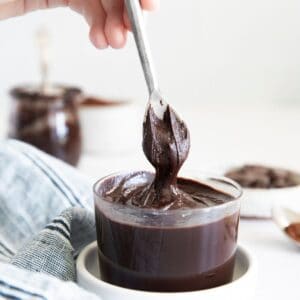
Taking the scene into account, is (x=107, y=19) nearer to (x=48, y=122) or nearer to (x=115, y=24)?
(x=115, y=24)

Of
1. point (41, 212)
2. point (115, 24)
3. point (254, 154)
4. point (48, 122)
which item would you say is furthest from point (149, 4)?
point (254, 154)

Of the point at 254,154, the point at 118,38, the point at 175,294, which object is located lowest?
the point at 254,154

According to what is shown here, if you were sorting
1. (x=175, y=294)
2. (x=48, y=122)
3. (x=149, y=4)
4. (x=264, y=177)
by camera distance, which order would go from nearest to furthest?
(x=175, y=294), (x=149, y=4), (x=264, y=177), (x=48, y=122)

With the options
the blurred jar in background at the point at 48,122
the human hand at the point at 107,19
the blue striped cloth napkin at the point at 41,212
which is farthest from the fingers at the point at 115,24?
the blurred jar in background at the point at 48,122

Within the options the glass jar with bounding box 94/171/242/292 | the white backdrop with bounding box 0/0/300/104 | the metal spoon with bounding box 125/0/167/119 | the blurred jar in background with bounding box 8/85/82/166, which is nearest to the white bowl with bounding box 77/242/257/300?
the glass jar with bounding box 94/171/242/292

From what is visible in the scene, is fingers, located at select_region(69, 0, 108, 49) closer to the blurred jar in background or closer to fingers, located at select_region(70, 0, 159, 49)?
fingers, located at select_region(70, 0, 159, 49)

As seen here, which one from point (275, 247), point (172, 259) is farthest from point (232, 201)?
point (275, 247)

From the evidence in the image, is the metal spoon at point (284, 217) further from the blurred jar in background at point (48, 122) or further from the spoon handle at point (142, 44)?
the blurred jar in background at point (48, 122)
